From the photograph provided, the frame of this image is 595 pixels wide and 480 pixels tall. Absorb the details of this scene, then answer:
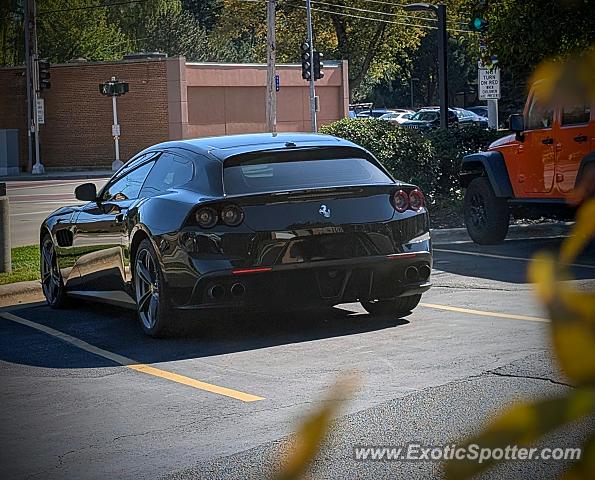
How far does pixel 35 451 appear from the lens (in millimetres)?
5391

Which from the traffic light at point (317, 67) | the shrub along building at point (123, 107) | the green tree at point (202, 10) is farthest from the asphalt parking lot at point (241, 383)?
the green tree at point (202, 10)

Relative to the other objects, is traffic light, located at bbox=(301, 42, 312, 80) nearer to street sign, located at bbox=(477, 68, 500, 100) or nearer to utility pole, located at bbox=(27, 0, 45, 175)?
utility pole, located at bbox=(27, 0, 45, 175)

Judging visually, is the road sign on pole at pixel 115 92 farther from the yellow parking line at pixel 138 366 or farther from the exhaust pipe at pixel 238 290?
the exhaust pipe at pixel 238 290

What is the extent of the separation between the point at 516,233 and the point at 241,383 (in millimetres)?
9219

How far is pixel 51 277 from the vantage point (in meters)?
10.5

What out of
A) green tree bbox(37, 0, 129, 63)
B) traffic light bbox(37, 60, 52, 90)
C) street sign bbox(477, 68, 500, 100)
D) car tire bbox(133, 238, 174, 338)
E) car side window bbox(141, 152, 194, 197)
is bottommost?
car tire bbox(133, 238, 174, 338)

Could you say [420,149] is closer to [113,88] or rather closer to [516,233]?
[516,233]

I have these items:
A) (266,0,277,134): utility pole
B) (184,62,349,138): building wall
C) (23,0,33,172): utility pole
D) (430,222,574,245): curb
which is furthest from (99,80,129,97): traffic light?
(430,222,574,245): curb

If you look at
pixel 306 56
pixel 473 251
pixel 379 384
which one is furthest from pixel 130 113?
pixel 379 384

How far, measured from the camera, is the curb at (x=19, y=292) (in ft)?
36.4

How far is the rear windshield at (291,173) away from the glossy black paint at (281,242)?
9cm

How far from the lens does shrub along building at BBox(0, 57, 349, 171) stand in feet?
159

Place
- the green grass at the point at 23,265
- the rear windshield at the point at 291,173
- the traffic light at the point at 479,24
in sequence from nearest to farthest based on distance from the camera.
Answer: the rear windshield at the point at 291,173 → the green grass at the point at 23,265 → the traffic light at the point at 479,24

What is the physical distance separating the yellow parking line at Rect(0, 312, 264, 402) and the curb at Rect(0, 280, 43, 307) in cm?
118
